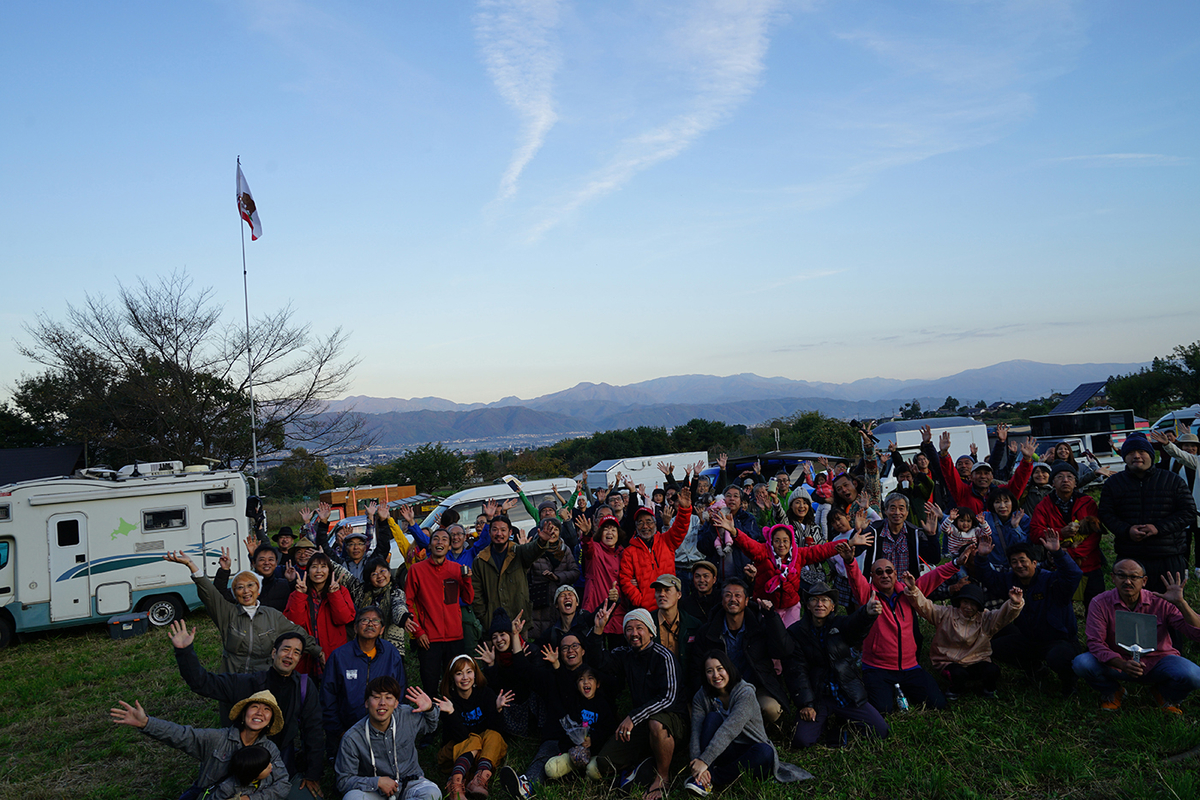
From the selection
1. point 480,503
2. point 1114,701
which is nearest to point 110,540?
point 480,503

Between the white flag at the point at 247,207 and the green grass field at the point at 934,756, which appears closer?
the green grass field at the point at 934,756

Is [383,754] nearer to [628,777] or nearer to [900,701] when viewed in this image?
[628,777]

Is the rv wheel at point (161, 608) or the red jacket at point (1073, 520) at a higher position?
the red jacket at point (1073, 520)

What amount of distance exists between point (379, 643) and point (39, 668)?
7423 millimetres

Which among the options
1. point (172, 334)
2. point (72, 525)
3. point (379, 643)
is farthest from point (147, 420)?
point (379, 643)

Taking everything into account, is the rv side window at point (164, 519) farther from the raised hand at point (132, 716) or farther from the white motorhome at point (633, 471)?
the white motorhome at point (633, 471)

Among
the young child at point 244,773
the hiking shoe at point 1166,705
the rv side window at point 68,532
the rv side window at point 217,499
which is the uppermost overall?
the rv side window at point 217,499

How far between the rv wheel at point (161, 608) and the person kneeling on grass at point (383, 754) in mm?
8503

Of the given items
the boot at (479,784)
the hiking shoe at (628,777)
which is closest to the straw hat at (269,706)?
the boot at (479,784)

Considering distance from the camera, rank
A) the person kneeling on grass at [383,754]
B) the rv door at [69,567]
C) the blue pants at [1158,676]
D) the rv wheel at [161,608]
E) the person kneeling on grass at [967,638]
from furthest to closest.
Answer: the rv wheel at [161,608] → the rv door at [69,567] → the person kneeling on grass at [967,638] → the blue pants at [1158,676] → the person kneeling on grass at [383,754]

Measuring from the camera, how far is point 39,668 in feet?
30.3

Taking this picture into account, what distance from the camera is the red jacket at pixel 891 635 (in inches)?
213

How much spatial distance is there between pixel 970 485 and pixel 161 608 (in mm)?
12561

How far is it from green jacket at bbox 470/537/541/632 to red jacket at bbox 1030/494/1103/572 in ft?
16.1
